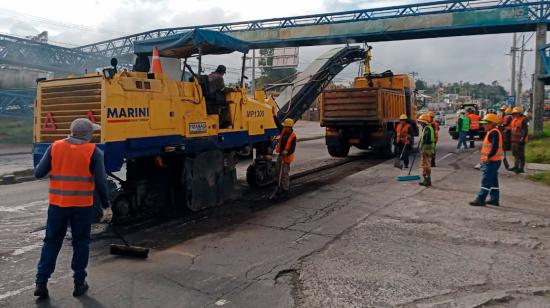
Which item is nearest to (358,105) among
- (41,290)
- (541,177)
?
(541,177)

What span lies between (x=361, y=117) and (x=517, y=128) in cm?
453

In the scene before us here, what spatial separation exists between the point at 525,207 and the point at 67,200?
7.40 meters

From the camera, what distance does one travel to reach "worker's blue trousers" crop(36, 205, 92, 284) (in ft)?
14.0

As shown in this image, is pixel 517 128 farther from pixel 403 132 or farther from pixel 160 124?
pixel 160 124

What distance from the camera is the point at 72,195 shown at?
4.30 meters

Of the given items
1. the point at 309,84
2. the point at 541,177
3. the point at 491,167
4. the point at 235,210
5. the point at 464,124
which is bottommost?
the point at 235,210

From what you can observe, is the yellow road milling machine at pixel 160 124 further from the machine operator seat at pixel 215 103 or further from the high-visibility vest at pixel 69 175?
the high-visibility vest at pixel 69 175

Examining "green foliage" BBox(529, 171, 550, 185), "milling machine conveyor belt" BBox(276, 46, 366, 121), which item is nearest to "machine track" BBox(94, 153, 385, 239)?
"milling machine conveyor belt" BBox(276, 46, 366, 121)

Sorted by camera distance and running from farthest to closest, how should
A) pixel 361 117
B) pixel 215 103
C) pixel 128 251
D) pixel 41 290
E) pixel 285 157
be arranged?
pixel 361 117
pixel 285 157
pixel 215 103
pixel 128 251
pixel 41 290

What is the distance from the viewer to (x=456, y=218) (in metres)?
7.14

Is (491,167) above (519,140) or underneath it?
underneath

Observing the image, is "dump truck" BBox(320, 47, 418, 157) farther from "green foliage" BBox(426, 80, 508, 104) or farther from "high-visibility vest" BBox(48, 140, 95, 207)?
"green foliage" BBox(426, 80, 508, 104)

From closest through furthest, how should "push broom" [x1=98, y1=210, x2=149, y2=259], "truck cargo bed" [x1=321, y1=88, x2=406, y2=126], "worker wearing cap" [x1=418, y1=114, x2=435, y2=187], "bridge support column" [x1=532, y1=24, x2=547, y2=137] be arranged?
1. "push broom" [x1=98, y1=210, x2=149, y2=259]
2. "worker wearing cap" [x1=418, y1=114, x2=435, y2=187]
3. "truck cargo bed" [x1=321, y1=88, x2=406, y2=126]
4. "bridge support column" [x1=532, y1=24, x2=547, y2=137]

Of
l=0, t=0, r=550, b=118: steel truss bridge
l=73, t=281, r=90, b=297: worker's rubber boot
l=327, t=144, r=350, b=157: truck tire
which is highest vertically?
l=0, t=0, r=550, b=118: steel truss bridge
